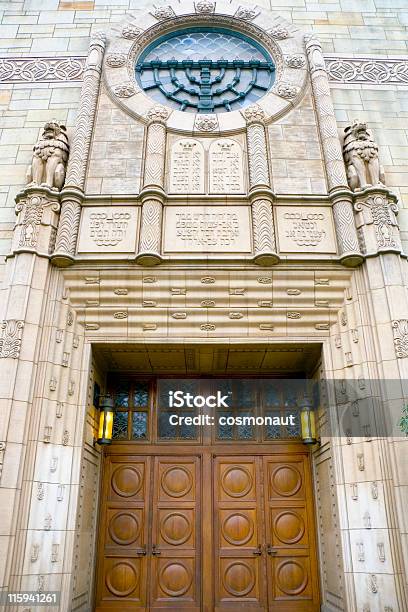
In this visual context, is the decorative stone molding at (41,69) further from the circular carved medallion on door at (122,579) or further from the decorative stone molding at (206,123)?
the circular carved medallion on door at (122,579)

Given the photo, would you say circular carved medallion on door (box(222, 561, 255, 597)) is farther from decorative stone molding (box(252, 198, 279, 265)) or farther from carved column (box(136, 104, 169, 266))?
carved column (box(136, 104, 169, 266))

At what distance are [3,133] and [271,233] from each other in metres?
4.87

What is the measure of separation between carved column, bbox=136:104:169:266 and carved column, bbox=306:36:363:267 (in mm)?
2533

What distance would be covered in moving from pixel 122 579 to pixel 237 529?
1.71 meters

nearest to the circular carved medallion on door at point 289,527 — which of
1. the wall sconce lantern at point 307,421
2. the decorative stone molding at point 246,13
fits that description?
the wall sconce lantern at point 307,421

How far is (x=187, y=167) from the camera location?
7.72 meters

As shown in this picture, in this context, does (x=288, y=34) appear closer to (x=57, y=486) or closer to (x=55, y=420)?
(x=55, y=420)

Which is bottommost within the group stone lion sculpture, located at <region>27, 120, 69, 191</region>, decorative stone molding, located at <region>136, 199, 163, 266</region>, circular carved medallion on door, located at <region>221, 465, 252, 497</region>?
circular carved medallion on door, located at <region>221, 465, 252, 497</region>

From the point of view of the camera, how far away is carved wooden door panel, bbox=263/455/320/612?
666cm

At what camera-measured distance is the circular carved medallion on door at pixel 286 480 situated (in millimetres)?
7180

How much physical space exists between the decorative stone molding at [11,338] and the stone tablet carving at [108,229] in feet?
4.46

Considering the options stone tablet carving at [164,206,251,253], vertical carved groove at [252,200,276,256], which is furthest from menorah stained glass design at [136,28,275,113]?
vertical carved groove at [252,200,276,256]

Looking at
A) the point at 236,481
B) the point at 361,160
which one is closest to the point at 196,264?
the point at 361,160

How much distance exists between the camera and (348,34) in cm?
945
